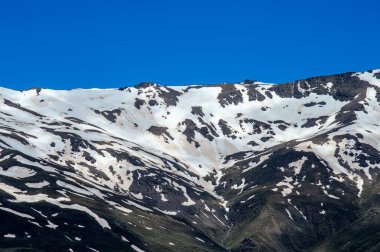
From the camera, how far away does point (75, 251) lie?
534 feet

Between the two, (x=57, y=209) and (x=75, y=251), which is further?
(x=57, y=209)

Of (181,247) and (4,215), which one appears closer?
(4,215)

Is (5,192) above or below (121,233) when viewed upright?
above

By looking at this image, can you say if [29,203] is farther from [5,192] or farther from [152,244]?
[152,244]

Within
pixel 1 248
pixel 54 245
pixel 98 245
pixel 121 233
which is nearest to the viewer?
pixel 1 248

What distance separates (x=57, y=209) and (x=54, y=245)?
101ft

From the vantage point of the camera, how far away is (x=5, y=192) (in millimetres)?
196125

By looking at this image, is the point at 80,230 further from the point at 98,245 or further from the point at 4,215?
the point at 4,215

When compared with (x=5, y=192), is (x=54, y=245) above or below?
below

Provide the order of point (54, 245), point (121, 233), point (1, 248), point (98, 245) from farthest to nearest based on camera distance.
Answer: point (121, 233), point (98, 245), point (54, 245), point (1, 248)

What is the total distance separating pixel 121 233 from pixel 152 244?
9.47 meters

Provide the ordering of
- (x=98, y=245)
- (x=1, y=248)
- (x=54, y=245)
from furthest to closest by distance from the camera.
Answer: (x=98, y=245), (x=54, y=245), (x=1, y=248)

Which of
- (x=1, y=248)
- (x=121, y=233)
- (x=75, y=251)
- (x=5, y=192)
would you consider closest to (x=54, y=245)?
(x=75, y=251)

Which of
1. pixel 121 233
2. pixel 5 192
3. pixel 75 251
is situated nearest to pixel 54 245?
pixel 75 251
